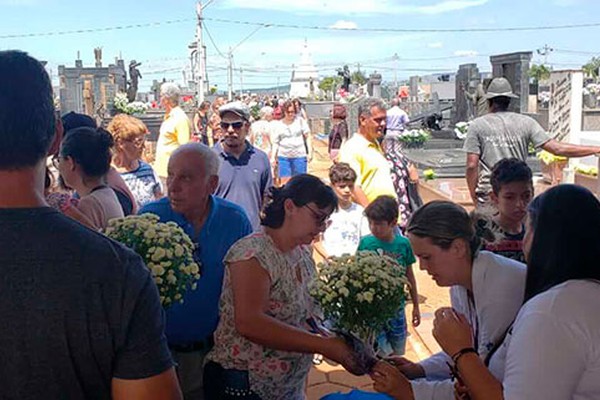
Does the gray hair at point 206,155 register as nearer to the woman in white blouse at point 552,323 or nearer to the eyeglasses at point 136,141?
the woman in white blouse at point 552,323

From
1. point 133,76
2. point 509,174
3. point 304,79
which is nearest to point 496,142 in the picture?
point 509,174

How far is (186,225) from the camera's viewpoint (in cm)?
281

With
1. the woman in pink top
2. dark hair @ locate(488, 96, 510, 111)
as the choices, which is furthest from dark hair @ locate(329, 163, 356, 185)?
the woman in pink top

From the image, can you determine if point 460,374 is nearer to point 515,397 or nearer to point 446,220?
point 515,397

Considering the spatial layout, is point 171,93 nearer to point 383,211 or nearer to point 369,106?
point 369,106

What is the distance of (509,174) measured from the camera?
11.4ft

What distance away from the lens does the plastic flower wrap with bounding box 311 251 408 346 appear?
7.57ft

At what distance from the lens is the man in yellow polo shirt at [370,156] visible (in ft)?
15.9

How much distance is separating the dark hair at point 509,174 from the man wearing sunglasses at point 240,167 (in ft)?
5.60

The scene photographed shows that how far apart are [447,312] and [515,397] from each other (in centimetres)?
45

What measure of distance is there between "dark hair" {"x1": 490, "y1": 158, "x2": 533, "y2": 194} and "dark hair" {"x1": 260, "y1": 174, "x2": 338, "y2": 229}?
1.43 meters

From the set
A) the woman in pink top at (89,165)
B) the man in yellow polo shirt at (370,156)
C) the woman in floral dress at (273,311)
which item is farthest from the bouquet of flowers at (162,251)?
the man in yellow polo shirt at (370,156)

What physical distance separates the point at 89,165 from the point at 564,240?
79.1 inches

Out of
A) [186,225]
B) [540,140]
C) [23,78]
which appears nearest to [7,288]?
[23,78]
